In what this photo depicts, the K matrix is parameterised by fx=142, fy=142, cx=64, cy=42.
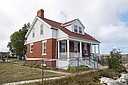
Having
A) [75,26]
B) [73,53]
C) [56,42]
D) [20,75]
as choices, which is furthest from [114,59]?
[20,75]

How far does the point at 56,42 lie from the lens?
19.3 metres

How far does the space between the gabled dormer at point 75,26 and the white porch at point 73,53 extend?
2.10 meters

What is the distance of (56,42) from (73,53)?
109 inches

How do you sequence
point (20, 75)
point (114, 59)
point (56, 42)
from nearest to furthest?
point (20, 75), point (114, 59), point (56, 42)

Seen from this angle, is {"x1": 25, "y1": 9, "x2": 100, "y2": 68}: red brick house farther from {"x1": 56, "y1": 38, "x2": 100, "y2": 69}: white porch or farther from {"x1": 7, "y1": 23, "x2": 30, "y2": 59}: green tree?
{"x1": 7, "y1": 23, "x2": 30, "y2": 59}: green tree

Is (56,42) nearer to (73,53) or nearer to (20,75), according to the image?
(73,53)

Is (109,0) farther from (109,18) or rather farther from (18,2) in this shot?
(18,2)

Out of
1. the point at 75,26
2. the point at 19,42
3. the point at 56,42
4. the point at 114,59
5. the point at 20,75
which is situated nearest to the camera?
the point at 20,75

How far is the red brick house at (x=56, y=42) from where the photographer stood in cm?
1847

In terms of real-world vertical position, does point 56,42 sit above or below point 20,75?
above

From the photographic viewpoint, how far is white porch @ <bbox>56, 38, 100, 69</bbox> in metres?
17.5

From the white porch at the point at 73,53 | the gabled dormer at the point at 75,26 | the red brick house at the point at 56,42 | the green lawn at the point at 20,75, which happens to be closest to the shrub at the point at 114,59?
the white porch at the point at 73,53

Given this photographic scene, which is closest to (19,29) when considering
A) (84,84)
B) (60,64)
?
(60,64)

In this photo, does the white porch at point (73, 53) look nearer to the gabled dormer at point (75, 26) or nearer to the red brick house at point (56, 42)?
the red brick house at point (56, 42)
